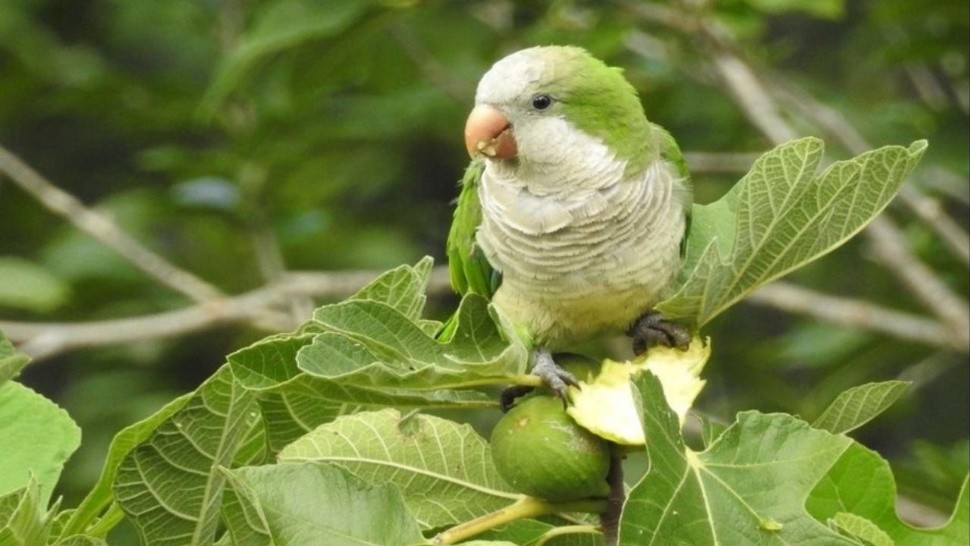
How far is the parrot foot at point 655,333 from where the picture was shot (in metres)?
1.36

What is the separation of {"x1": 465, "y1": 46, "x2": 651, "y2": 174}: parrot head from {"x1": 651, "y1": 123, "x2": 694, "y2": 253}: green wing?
0.19ft

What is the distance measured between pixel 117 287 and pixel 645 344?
2.37 meters

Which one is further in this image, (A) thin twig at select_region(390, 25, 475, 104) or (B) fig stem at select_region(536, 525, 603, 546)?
(A) thin twig at select_region(390, 25, 475, 104)

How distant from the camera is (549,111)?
1708 mm

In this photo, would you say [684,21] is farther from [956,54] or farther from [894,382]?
[894,382]

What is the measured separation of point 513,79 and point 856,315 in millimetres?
1353

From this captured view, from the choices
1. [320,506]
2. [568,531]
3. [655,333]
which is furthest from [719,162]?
[320,506]

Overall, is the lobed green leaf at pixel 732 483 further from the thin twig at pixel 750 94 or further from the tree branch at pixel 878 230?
the thin twig at pixel 750 94

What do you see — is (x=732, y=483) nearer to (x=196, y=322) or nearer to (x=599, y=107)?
(x=599, y=107)

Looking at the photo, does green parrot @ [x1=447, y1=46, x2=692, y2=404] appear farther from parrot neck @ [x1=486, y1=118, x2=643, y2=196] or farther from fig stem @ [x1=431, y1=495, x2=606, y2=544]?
fig stem @ [x1=431, y1=495, x2=606, y2=544]

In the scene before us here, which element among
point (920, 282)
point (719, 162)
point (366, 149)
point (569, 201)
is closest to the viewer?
point (569, 201)

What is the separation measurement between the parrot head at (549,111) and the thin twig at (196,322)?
1.23 m

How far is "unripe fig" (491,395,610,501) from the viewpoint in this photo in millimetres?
1147

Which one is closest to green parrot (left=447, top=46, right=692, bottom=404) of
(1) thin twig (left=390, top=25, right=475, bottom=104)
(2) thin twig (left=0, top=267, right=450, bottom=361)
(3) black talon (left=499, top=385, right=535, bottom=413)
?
(3) black talon (left=499, top=385, right=535, bottom=413)
